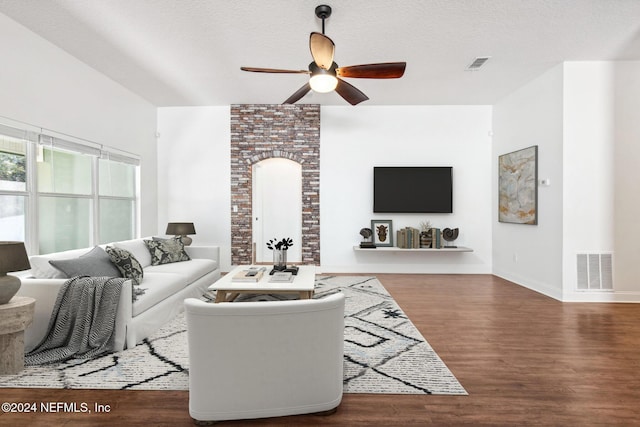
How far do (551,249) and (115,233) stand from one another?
6.08 meters

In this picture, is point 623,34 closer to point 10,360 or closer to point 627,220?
point 627,220

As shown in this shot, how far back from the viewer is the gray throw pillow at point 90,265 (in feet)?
9.61

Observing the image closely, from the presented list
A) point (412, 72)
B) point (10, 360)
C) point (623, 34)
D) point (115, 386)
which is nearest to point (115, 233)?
point (10, 360)

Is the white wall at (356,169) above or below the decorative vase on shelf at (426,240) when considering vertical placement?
above

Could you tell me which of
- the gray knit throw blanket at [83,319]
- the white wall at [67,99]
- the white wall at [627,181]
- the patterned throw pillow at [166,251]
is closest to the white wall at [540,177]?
the white wall at [627,181]

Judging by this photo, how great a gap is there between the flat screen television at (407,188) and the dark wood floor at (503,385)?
2.51 meters

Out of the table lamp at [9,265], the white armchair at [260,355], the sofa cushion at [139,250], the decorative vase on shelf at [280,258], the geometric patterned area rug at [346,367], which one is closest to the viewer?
the white armchair at [260,355]

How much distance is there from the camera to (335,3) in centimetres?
306

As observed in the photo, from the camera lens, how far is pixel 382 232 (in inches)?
241

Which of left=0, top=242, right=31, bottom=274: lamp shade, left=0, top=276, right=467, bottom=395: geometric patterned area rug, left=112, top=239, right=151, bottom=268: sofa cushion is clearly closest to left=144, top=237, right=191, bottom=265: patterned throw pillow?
left=112, top=239, right=151, bottom=268: sofa cushion

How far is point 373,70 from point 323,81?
1.52ft

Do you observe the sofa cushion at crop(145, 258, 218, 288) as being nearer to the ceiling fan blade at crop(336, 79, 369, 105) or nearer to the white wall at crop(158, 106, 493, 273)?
the white wall at crop(158, 106, 493, 273)

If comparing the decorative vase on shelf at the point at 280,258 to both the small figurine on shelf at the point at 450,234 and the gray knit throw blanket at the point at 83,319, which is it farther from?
the small figurine on shelf at the point at 450,234

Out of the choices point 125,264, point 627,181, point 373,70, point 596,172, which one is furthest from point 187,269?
point 627,181
